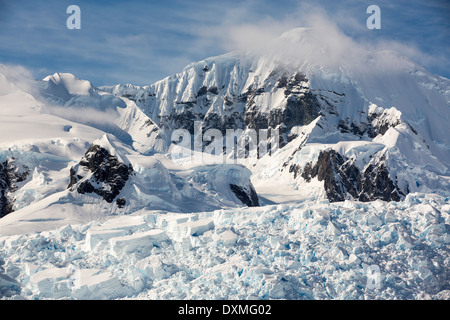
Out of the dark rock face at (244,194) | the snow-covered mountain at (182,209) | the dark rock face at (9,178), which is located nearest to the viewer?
the snow-covered mountain at (182,209)

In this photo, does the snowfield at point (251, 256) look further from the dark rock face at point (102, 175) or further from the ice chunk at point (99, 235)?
the dark rock face at point (102, 175)

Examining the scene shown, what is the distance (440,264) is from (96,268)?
30577 millimetres

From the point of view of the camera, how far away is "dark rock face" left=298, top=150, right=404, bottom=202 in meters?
186

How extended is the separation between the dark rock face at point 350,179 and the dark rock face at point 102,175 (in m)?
96.1

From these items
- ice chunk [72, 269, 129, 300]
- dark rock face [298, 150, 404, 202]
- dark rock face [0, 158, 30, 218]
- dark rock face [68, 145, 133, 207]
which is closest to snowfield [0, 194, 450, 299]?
ice chunk [72, 269, 129, 300]

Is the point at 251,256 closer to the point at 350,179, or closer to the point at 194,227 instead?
the point at 194,227

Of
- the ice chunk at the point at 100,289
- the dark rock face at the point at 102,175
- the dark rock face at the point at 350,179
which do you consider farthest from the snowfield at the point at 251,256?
the dark rock face at the point at 350,179

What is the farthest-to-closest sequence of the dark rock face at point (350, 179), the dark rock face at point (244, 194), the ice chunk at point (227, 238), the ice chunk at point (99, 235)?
the dark rock face at point (350, 179)
the dark rock face at point (244, 194)
the ice chunk at point (99, 235)
the ice chunk at point (227, 238)

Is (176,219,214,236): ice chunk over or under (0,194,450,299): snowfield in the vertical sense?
over

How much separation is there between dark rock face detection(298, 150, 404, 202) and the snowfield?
12313cm

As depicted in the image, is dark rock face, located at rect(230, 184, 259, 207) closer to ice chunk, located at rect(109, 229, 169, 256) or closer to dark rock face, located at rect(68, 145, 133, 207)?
dark rock face, located at rect(68, 145, 133, 207)

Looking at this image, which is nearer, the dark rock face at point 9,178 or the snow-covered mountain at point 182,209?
the snow-covered mountain at point 182,209

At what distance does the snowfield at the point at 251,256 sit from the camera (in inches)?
1994
